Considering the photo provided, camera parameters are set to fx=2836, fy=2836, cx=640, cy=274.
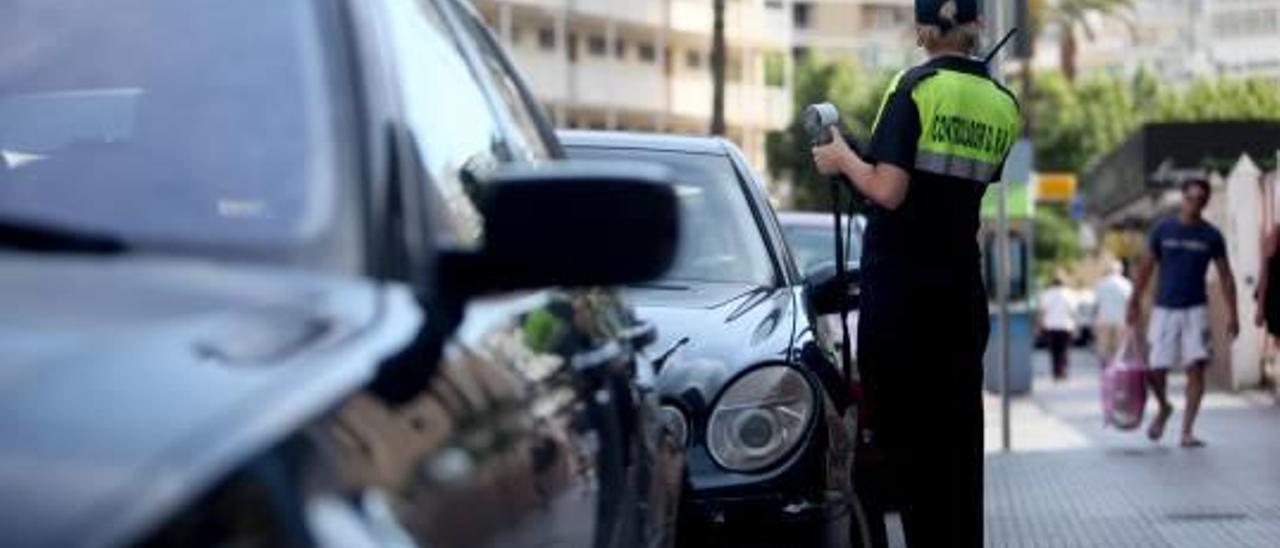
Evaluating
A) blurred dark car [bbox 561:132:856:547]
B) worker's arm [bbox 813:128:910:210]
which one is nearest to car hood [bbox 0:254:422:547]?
blurred dark car [bbox 561:132:856:547]

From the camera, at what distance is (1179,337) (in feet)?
64.0

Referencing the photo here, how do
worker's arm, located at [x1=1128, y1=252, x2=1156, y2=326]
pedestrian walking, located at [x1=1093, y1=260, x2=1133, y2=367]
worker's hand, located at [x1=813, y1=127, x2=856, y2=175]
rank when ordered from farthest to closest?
1. pedestrian walking, located at [x1=1093, y1=260, x2=1133, y2=367]
2. worker's arm, located at [x1=1128, y1=252, x2=1156, y2=326]
3. worker's hand, located at [x1=813, y1=127, x2=856, y2=175]

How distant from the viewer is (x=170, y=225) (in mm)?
3176

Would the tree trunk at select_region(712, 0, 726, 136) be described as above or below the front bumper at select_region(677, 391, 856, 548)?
above

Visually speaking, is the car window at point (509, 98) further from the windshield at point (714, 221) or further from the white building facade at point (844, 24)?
the white building facade at point (844, 24)

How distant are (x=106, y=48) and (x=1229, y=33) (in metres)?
111

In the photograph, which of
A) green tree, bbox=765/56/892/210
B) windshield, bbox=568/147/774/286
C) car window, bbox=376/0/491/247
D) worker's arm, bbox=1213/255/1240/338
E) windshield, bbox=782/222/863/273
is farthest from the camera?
green tree, bbox=765/56/892/210

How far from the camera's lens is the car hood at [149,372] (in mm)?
2256

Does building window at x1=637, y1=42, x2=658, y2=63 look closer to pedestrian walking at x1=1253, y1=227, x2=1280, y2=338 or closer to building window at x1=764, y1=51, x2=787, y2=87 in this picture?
building window at x1=764, y1=51, x2=787, y2=87

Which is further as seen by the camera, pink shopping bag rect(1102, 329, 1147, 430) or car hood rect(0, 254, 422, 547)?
pink shopping bag rect(1102, 329, 1147, 430)

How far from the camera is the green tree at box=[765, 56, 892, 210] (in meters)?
81.2

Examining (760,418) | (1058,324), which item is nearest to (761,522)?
(760,418)

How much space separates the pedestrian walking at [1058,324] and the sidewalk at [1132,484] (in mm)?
14458

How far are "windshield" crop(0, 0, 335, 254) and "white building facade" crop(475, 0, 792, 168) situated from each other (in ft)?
213
